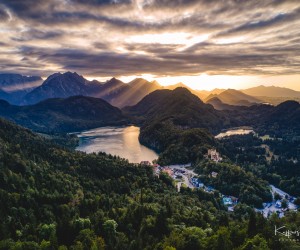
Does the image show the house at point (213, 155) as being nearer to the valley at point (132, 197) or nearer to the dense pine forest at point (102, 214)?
the valley at point (132, 197)

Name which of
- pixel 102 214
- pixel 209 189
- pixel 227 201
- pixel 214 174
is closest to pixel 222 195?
pixel 209 189

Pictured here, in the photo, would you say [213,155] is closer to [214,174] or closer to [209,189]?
[214,174]

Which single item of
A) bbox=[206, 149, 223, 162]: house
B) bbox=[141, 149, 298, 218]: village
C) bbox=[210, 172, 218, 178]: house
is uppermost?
bbox=[206, 149, 223, 162]: house

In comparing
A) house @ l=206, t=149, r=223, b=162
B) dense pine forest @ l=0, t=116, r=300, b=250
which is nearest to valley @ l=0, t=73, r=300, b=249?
dense pine forest @ l=0, t=116, r=300, b=250

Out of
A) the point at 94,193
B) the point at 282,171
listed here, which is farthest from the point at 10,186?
the point at 282,171

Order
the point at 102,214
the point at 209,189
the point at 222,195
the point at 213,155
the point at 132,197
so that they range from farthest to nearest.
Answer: the point at 213,155 < the point at 209,189 < the point at 222,195 < the point at 132,197 < the point at 102,214

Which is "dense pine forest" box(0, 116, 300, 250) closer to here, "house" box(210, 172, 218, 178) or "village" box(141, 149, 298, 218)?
"village" box(141, 149, 298, 218)

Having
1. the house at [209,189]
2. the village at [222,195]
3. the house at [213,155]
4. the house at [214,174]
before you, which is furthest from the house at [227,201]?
the house at [213,155]
